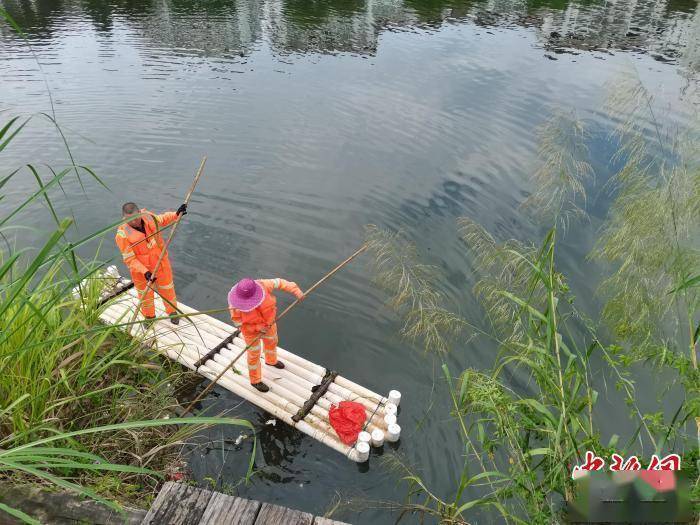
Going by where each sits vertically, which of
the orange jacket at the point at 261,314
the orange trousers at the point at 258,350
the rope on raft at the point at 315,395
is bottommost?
the rope on raft at the point at 315,395

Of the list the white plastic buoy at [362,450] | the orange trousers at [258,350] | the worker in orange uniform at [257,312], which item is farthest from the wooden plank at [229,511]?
the orange trousers at [258,350]

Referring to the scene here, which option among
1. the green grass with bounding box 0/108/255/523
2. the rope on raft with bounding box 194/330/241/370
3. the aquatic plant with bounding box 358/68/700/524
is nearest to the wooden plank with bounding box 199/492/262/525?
the green grass with bounding box 0/108/255/523

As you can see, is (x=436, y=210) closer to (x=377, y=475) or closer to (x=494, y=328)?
(x=494, y=328)

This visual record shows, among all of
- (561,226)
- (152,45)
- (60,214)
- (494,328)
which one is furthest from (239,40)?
(494,328)

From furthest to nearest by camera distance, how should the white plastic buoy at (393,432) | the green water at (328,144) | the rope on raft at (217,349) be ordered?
the green water at (328,144)
the rope on raft at (217,349)
the white plastic buoy at (393,432)

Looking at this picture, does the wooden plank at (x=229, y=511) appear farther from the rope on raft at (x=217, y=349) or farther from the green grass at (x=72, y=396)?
the rope on raft at (x=217, y=349)

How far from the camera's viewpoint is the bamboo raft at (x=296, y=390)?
5699mm

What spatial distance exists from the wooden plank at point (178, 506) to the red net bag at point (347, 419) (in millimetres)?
3166

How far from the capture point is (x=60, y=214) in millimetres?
10391

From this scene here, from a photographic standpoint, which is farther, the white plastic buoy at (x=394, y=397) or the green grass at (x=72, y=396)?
the white plastic buoy at (x=394, y=397)

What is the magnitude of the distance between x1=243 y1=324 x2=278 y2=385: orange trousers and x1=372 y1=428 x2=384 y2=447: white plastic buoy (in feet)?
5.92

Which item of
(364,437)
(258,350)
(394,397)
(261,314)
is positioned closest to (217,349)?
(258,350)

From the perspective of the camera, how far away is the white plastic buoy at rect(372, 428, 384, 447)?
5605 mm

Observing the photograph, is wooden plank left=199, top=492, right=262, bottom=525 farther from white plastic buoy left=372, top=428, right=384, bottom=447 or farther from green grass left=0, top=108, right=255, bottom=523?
white plastic buoy left=372, top=428, right=384, bottom=447
